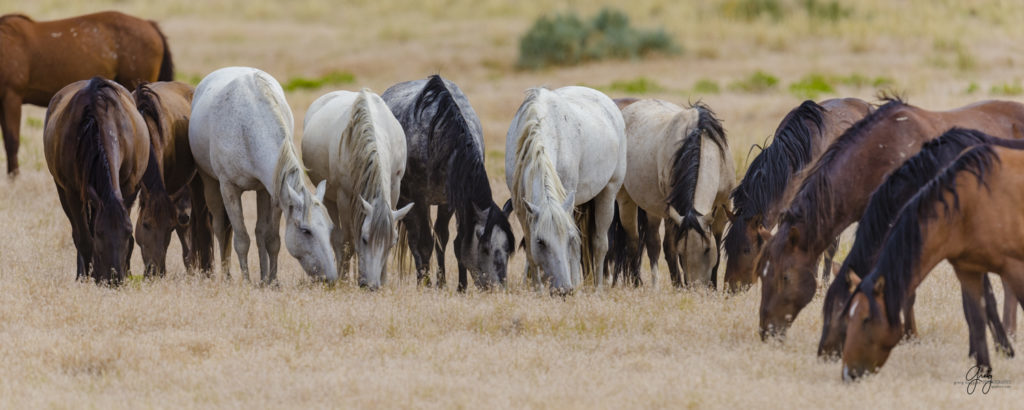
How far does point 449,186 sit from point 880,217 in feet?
12.1

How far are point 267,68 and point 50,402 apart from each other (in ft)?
77.0

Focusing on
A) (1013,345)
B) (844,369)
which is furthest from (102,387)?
(1013,345)

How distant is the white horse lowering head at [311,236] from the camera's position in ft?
27.9

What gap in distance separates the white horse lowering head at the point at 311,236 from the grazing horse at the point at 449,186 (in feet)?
2.95

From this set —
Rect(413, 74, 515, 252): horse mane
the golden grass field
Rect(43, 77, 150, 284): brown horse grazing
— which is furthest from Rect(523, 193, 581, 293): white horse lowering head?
Rect(43, 77, 150, 284): brown horse grazing

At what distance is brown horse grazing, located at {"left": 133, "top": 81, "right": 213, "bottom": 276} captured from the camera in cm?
952

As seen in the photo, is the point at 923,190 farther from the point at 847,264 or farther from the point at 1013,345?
the point at 1013,345

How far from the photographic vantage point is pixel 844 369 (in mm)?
6117

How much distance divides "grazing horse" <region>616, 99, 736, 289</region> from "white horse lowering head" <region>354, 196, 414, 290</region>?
2310mm

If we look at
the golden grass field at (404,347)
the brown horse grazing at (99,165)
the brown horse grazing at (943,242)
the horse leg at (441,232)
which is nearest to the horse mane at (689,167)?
the golden grass field at (404,347)

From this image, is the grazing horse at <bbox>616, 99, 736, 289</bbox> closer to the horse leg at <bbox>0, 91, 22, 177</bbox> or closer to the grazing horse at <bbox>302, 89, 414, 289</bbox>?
the grazing horse at <bbox>302, 89, 414, 289</bbox>

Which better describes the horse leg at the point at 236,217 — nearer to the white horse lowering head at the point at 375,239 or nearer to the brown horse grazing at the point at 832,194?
the white horse lowering head at the point at 375,239

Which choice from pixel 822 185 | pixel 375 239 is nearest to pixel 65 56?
pixel 375 239

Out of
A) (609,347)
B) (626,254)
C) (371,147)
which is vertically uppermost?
(371,147)
